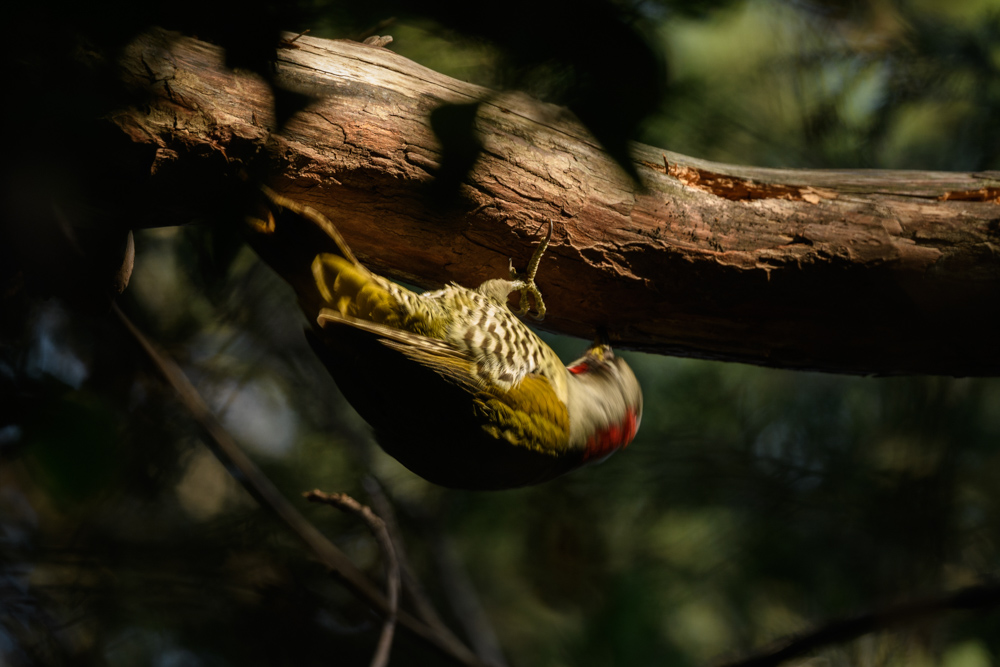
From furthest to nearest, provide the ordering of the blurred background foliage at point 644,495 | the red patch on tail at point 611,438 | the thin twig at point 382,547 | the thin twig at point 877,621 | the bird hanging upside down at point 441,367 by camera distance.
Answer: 1. the blurred background foliage at point 644,495
2. the red patch on tail at point 611,438
3. the thin twig at point 382,547
4. the bird hanging upside down at point 441,367
5. the thin twig at point 877,621

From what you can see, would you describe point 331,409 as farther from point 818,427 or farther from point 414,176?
point 818,427

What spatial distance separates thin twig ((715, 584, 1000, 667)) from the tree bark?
949 mm

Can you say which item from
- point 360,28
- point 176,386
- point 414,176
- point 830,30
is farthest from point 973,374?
point 176,386

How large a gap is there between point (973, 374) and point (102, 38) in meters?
2.29

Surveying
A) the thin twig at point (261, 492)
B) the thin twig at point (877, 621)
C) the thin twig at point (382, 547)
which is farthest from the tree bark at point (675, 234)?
the thin twig at point (877, 621)

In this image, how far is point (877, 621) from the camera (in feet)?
3.23

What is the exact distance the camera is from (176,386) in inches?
55.6

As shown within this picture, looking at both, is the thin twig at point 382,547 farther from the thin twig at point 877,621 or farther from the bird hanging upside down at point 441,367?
the thin twig at point 877,621

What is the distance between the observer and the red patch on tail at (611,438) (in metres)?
1.76

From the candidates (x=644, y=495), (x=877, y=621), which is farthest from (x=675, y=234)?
(x=644, y=495)

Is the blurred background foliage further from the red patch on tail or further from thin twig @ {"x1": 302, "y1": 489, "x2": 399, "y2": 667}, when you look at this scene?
the red patch on tail

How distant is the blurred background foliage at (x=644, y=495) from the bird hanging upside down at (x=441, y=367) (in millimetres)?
414

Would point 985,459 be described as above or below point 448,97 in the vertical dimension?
below

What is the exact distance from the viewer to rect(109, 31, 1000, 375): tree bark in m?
1.48
